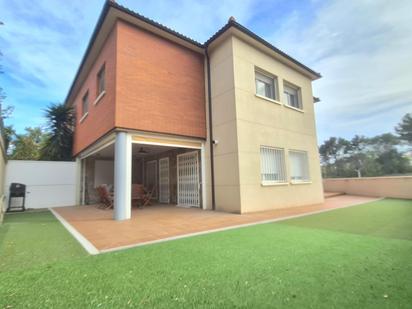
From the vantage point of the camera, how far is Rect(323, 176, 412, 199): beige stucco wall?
12.4 meters

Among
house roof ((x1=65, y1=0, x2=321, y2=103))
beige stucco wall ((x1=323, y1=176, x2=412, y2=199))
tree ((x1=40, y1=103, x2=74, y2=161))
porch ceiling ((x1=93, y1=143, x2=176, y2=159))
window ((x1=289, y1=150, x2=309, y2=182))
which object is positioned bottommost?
beige stucco wall ((x1=323, y1=176, x2=412, y2=199))

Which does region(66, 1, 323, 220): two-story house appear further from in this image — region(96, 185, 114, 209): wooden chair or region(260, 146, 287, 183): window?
region(96, 185, 114, 209): wooden chair

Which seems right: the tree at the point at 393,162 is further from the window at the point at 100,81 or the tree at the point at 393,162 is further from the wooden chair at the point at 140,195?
the window at the point at 100,81

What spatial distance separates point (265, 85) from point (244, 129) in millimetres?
3045

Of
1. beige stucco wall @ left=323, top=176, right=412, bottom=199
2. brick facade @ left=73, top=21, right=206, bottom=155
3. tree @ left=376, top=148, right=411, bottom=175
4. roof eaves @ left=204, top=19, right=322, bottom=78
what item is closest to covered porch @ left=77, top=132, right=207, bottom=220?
brick facade @ left=73, top=21, right=206, bottom=155

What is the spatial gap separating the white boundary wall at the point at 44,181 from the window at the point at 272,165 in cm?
1078

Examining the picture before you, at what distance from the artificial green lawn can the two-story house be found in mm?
3636

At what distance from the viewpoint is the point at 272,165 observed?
943cm

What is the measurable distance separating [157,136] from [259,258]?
5968 mm

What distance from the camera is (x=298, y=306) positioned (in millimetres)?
1974

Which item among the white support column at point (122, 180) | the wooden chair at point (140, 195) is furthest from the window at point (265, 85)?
the wooden chair at point (140, 195)

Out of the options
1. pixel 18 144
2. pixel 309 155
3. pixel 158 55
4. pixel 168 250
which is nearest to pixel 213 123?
pixel 158 55

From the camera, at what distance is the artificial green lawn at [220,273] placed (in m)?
2.11

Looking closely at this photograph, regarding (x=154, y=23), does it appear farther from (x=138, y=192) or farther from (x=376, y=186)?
(x=376, y=186)
